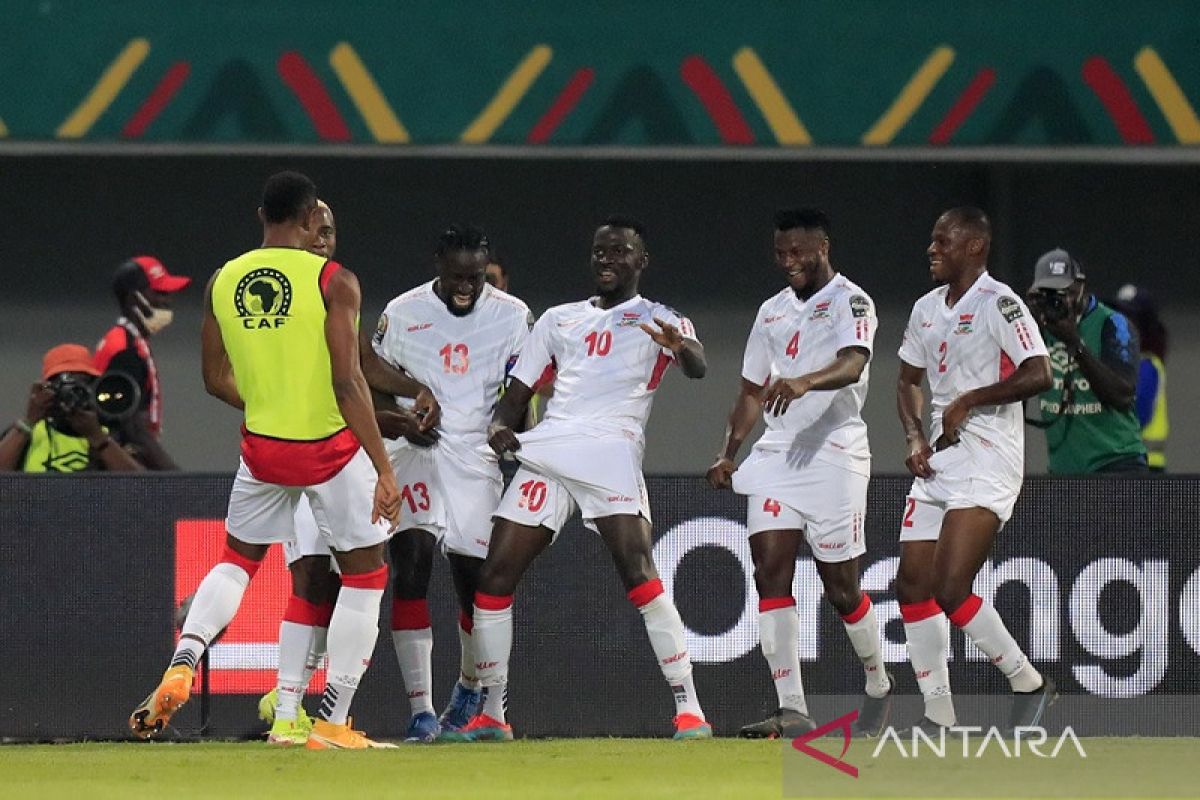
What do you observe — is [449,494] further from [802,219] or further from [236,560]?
[802,219]

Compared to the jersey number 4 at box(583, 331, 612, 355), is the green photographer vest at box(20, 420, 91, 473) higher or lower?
lower

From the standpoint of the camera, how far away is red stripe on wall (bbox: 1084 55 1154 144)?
48.5 ft

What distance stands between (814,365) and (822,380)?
0.47m

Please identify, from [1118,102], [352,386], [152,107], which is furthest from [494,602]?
[1118,102]

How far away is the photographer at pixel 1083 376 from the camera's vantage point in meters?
11.4

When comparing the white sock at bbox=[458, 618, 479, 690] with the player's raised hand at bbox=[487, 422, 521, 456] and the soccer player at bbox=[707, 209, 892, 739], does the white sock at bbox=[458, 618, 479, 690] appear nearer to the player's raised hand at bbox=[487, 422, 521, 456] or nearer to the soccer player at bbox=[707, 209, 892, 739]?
the player's raised hand at bbox=[487, 422, 521, 456]

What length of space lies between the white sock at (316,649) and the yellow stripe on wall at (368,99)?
4.85 meters

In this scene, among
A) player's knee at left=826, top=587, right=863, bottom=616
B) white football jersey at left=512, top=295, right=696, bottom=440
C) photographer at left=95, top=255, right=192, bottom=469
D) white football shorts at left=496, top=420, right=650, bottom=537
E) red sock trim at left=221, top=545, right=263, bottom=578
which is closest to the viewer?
red sock trim at left=221, top=545, right=263, bottom=578

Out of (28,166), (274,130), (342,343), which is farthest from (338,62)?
(342,343)

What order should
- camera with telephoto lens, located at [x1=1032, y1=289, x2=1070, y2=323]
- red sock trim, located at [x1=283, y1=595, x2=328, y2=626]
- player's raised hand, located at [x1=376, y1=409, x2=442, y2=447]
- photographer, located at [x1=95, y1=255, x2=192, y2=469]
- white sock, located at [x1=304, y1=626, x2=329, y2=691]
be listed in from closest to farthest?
1. red sock trim, located at [x1=283, y1=595, x2=328, y2=626]
2. white sock, located at [x1=304, y1=626, x2=329, y2=691]
3. player's raised hand, located at [x1=376, y1=409, x2=442, y2=447]
4. camera with telephoto lens, located at [x1=1032, y1=289, x2=1070, y2=323]
5. photographer, located at [x1=95, y1=255, x2=192, y2=469]

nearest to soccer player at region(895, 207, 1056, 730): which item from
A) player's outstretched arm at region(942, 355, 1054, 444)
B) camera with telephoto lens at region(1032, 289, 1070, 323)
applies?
player's outstretched arm at region(942, 355, 1054, 444)

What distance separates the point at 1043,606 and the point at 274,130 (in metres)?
5.85

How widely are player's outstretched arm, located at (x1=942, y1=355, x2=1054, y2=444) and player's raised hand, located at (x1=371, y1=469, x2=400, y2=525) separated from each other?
8.22 feet

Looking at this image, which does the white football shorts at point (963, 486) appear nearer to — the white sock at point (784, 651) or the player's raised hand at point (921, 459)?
the player's raised hand at point (921, 459)
